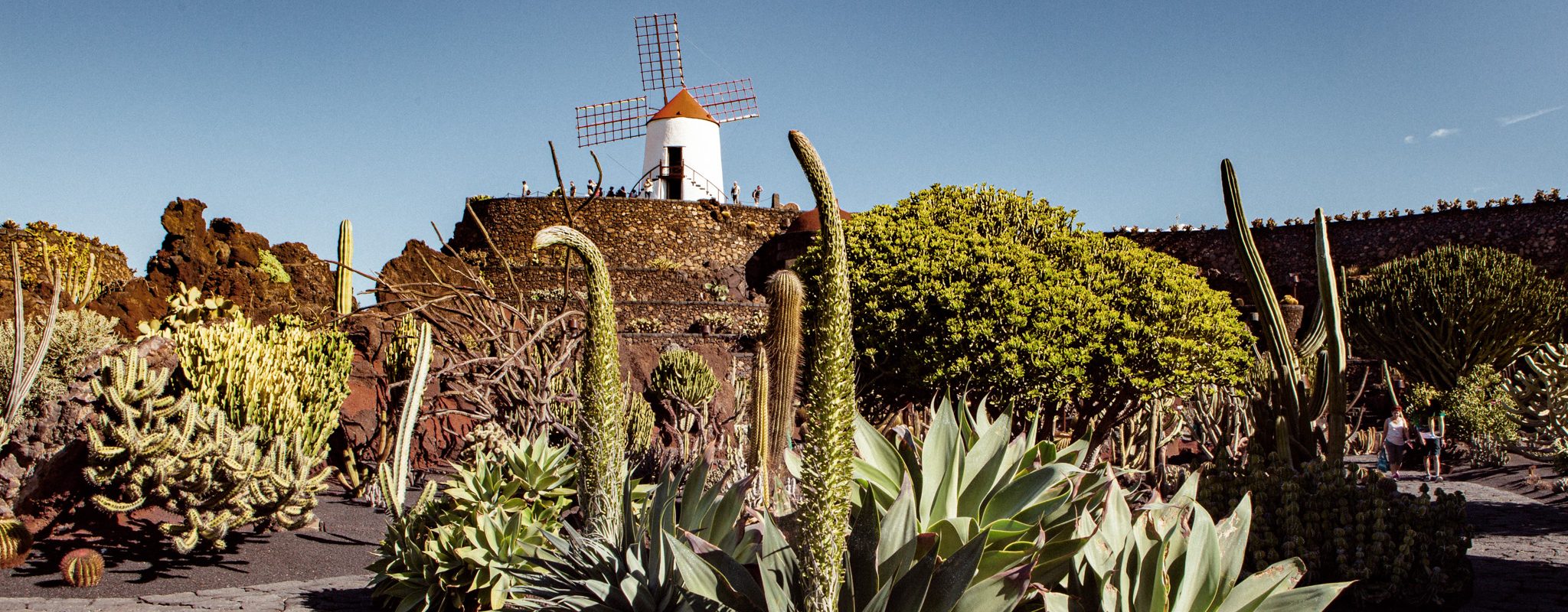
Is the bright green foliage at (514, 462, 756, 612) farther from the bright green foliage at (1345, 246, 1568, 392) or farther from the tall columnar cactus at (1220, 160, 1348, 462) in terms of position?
the bright green foliage at (1345, 246, 1568, 392)

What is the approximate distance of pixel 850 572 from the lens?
8.54 feet

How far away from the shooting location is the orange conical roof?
38000 mm

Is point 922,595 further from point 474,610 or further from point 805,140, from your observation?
point 474,610

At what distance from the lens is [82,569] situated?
5422 millimetres

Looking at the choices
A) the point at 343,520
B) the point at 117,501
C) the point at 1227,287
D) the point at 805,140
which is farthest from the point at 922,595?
the point at 1227,287

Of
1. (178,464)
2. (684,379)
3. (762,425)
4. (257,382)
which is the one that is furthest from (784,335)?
(684,379)

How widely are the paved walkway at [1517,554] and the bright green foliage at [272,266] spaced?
47.7ft

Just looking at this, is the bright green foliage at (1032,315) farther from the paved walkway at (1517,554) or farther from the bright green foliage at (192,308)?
the bright green foliage at (192,308)

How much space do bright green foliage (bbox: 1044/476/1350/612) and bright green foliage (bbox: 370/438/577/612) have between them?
7.22 feet

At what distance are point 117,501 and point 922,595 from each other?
18.2ft

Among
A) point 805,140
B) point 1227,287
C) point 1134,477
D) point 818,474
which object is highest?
point 1227,287

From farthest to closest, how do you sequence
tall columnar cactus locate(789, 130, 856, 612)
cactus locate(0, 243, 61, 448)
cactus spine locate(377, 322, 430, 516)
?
cactus locate(0, 243, 61, 448) → cactus spine locate(377, 322, 430, 516) → tall columnar cactus locate(789, 130, 856, 612)

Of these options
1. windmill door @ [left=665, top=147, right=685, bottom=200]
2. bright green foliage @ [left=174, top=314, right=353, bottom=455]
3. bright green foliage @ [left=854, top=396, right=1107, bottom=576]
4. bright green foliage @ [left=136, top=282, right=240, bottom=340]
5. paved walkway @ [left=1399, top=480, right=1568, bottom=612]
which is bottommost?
paved walkway @ [left=1399, top=480, right=1568, bottom=612]

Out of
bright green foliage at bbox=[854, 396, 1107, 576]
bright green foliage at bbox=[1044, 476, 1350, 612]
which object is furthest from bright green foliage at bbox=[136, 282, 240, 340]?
bright green foliage at bbox=[1044, 476, 1350, 612]
